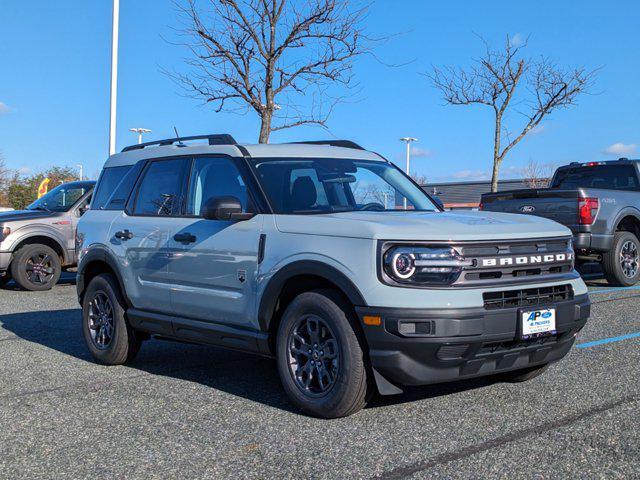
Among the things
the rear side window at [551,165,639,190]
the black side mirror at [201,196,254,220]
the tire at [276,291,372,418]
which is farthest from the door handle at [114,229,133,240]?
the rear side window at [551,165,639,190]

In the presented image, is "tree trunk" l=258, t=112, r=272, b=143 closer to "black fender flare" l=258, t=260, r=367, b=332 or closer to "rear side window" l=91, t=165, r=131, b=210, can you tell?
"rear side window" l=91, t=165, r=131, b=210

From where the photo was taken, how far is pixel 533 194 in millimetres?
11484

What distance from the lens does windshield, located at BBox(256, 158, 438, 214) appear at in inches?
216

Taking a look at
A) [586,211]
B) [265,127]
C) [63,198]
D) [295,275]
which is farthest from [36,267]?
[295,275]

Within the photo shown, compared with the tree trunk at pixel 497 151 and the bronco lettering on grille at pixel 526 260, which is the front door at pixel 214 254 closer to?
the bronco lettering on grille at pixel 526 260

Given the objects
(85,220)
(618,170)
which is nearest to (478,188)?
(618,170)

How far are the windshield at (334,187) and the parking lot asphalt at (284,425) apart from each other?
137cm

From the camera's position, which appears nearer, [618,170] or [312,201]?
[312,201]

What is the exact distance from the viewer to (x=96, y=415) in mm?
4922

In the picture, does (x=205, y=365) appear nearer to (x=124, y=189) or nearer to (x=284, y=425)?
(x=124, y=189)

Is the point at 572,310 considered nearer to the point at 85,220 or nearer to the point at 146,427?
the point at 146,427

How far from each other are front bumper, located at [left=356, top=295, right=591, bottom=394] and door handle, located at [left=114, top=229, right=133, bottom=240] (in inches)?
106

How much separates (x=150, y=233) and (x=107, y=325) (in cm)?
107

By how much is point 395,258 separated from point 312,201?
121 centimetres
